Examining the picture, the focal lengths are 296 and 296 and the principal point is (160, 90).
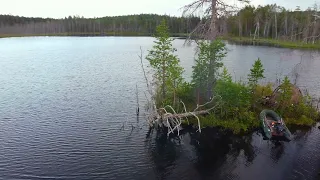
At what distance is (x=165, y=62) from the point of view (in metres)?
34.8

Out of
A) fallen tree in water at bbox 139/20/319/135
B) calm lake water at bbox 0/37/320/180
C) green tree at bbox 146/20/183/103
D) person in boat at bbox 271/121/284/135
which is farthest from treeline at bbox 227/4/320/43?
person in boat at bbox 271/121/284/135

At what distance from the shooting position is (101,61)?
80562 mm

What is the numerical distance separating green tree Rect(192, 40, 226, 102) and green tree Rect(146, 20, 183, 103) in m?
2.37

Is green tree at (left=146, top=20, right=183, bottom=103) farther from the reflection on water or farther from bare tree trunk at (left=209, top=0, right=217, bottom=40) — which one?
the reflection on water

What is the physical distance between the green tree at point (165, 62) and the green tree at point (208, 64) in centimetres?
237

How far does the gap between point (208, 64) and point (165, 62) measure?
502 centimetres

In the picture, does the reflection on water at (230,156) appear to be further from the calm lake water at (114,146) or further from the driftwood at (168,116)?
the driftwood at (168,116)

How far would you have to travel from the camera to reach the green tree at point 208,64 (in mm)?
33188

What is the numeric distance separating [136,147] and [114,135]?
12.1ft

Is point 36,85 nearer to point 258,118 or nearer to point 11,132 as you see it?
point 11,132

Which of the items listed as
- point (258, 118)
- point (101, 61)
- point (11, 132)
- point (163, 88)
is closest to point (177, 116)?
point (163, 88)

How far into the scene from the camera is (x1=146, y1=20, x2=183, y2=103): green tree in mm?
33719

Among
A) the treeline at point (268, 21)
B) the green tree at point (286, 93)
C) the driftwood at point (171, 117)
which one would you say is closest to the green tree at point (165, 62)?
the driftwood at point (171, 117)

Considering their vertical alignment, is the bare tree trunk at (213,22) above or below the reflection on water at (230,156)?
above
